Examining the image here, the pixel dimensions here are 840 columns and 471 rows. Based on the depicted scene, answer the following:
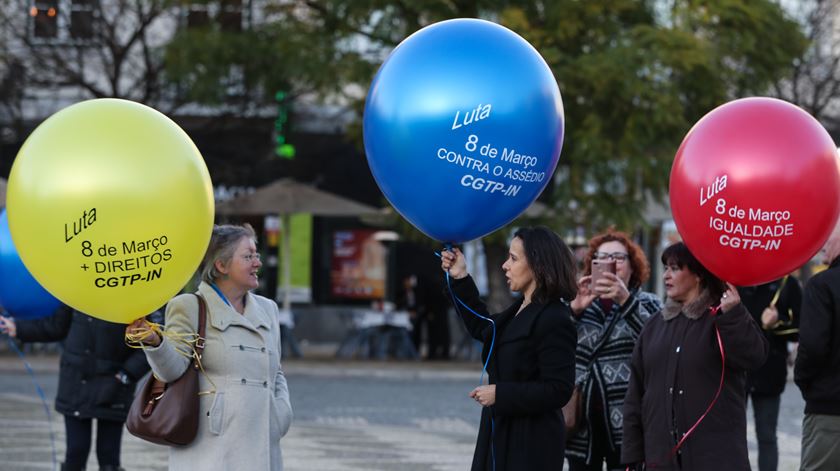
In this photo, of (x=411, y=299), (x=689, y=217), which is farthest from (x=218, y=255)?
(x=411, y=299)

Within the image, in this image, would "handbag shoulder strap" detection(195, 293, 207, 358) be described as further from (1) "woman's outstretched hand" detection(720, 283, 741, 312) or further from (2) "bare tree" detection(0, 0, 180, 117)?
(2) "bare tree" detection(0, 0, 180, 117)

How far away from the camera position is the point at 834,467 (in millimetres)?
6641

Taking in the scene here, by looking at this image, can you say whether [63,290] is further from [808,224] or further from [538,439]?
[808,224]

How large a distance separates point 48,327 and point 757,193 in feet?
16.2

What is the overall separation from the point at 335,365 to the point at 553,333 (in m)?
15.8

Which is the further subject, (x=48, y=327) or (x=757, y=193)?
(x=48, y=327)

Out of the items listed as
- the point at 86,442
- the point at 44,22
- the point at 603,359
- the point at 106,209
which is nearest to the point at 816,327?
the point at 603,359

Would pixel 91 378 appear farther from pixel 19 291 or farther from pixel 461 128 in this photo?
pixel 461 128

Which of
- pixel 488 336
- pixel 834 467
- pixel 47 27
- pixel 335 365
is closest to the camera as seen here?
pixel 488 336

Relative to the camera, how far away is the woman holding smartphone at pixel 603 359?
711cm

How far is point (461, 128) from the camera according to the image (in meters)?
5.68

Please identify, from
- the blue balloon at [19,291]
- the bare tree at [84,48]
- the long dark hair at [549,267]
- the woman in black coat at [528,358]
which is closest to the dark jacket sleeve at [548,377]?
the woman in black coat at [528,358]

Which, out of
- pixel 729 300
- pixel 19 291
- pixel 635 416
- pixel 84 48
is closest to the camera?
pixel 729 300

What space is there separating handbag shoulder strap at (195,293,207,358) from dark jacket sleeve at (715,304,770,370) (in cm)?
221
